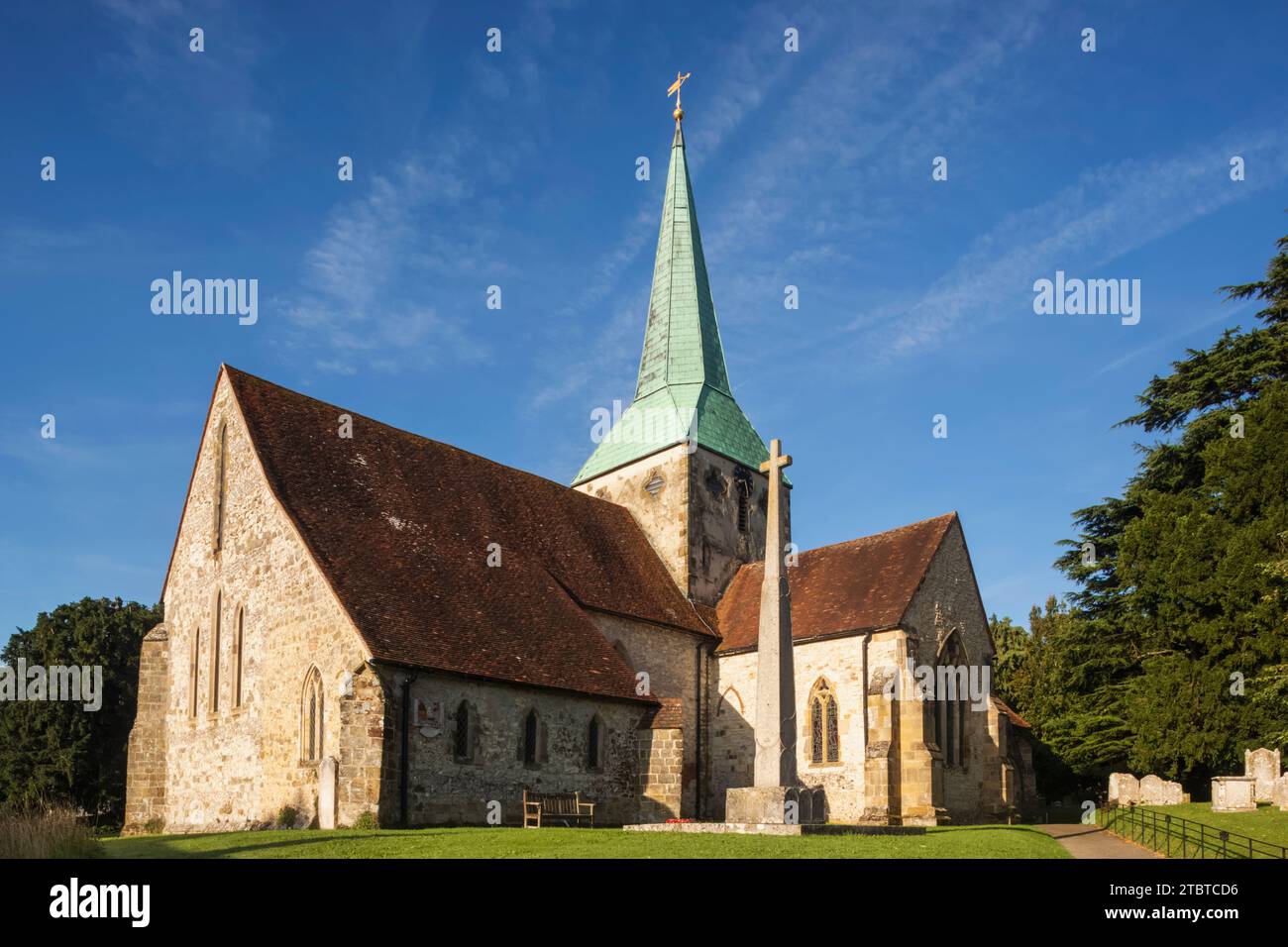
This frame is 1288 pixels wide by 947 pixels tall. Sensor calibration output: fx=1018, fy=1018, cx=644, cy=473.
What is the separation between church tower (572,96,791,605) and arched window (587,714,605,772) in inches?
362

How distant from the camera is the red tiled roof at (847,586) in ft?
95.0

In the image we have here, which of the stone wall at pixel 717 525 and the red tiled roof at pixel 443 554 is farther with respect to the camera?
the stone wall at pixel 717 525

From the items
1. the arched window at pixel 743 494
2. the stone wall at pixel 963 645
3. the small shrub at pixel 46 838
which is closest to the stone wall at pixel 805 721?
the stone wall at pixel 963 645

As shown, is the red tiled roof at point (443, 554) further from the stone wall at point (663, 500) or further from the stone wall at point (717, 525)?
the stone wall at point (717, 525)

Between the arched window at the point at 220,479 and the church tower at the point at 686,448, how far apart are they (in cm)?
1464

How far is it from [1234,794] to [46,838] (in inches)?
1008

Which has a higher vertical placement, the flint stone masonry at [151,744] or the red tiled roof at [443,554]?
the red tiled roof at [443,554]

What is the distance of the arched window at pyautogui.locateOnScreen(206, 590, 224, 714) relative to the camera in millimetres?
24453

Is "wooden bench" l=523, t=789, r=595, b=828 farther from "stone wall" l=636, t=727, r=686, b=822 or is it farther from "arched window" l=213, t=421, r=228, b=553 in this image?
"arched window" l=213, t=421, r=228, b=553

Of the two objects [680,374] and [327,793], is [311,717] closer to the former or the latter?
[327,793]

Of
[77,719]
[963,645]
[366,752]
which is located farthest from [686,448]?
[77,719]

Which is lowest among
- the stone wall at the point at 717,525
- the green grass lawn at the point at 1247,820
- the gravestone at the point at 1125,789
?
the gravestone at the point at 1125,789
